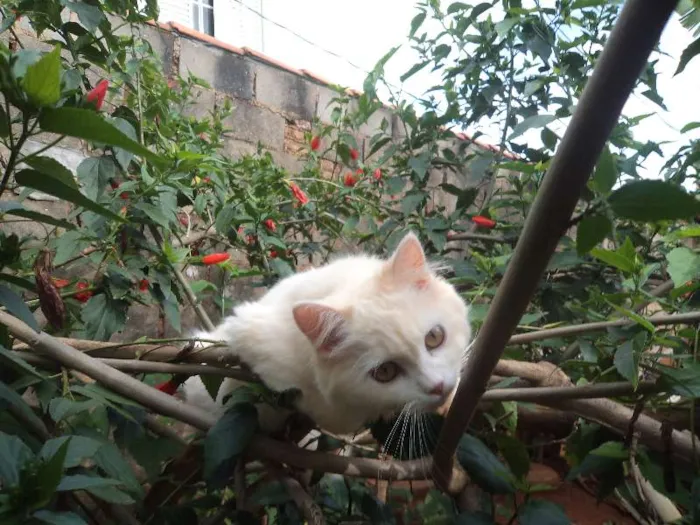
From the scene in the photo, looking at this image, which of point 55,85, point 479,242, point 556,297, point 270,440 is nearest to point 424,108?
point 479,242

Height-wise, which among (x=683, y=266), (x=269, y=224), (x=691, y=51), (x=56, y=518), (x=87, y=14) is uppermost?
(x=691, y=51)

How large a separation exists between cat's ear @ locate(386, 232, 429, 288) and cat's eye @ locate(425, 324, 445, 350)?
0.33 feet

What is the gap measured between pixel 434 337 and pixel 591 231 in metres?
0.64

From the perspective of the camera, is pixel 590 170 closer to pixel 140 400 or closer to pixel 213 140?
pixel 140 400

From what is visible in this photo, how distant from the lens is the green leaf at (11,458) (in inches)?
23.2

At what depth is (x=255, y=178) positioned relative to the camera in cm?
198

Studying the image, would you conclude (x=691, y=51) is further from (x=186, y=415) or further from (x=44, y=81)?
(x=186, y=415)

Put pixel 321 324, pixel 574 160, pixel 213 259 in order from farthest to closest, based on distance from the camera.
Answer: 1. pixel 213 259
2. pixel 321 324
3. pixel 574 160

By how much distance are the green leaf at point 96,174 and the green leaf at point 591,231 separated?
3.61 feet

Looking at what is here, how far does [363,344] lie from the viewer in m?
1.05

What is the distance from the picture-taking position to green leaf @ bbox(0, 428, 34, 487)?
0.59 metres

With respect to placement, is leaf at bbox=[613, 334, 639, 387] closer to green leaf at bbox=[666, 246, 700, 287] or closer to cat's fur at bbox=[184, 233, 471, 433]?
green leaf at bbox=[666, 246, 700, 287]

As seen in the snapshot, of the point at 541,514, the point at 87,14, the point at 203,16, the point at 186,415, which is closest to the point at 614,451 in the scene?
the point at 541,514

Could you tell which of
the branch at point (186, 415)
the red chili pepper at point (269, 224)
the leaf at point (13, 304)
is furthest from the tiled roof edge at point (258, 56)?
the leaf at point (13, 304)
